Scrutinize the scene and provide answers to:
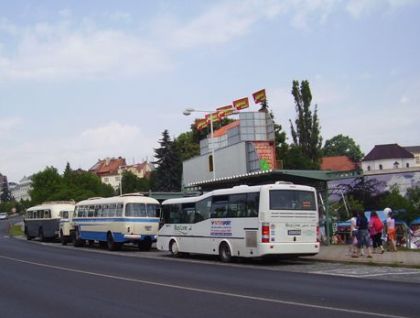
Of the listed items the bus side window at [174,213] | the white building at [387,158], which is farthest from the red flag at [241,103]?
the white building at [387,158]

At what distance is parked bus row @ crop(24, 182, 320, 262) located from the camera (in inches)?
827

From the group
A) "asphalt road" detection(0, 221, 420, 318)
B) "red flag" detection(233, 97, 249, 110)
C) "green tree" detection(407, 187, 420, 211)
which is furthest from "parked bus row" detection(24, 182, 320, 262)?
"red flag" detection(233, 97, 249, 110)

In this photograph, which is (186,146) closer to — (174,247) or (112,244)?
(112,244)

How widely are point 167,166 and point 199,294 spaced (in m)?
73.8

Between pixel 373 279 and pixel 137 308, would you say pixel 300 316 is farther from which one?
pixel 373 279

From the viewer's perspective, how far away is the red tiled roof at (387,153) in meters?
158

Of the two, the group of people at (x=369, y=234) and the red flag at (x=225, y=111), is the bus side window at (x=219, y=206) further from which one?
the red flag at (x=225, y=111)

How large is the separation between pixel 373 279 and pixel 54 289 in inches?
313

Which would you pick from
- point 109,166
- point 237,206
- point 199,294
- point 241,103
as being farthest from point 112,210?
point 109,166

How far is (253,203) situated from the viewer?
2155 cm

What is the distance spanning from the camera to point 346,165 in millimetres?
125625

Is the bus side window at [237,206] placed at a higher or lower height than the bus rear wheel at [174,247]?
higher

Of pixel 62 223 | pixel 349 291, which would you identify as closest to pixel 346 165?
pixel 62 223

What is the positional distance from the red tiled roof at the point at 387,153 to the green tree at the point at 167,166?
8581 centimetres
